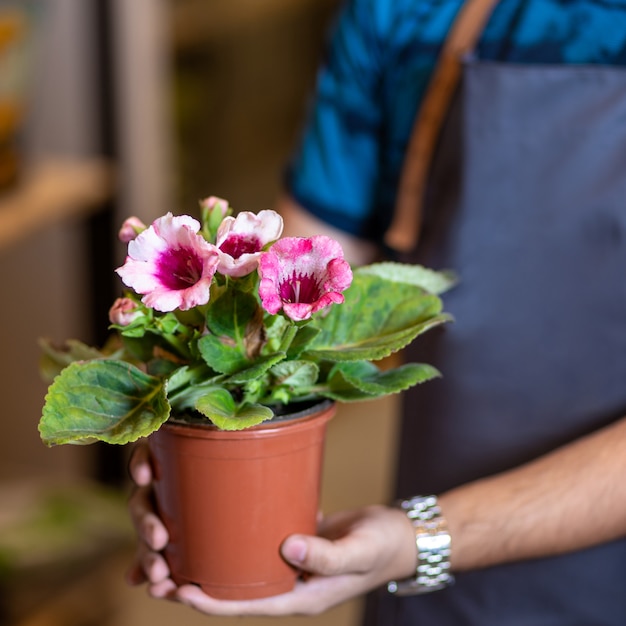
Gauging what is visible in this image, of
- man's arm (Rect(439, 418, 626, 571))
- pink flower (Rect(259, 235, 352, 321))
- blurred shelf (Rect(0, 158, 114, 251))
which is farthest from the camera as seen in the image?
blurred shelf (Rect(0, 158, 114, 251))

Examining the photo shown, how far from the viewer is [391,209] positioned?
1.17 metres

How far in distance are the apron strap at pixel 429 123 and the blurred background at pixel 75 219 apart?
86cm

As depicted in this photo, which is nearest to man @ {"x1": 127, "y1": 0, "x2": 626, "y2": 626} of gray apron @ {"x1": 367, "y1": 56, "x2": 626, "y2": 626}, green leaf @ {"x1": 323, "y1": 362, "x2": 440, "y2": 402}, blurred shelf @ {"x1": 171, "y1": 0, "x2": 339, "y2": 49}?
gray apron @ {"x1": 367, "y1": 56, "x2": 626, "y2": 626}

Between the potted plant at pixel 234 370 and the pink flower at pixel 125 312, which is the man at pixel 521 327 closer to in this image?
the potted plant at pixel 234 370

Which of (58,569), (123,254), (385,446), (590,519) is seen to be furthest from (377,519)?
(385,446)

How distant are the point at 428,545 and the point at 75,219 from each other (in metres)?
1.41

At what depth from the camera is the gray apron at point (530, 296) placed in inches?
38.5

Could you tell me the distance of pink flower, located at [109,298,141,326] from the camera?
701 mm

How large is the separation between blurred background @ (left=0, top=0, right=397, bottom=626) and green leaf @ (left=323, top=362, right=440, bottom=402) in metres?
1.11

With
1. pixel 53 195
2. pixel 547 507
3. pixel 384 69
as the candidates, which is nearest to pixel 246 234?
pixel 547 507

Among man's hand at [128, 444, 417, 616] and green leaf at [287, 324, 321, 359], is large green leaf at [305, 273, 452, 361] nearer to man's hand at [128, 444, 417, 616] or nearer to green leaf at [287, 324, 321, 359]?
green leaf at [287, 324, 321, 359]

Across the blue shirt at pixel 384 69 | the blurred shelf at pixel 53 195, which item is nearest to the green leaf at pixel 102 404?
the blue shirt at pixel 384 69

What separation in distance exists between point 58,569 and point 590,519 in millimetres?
1258

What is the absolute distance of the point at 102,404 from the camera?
28.9 inches
